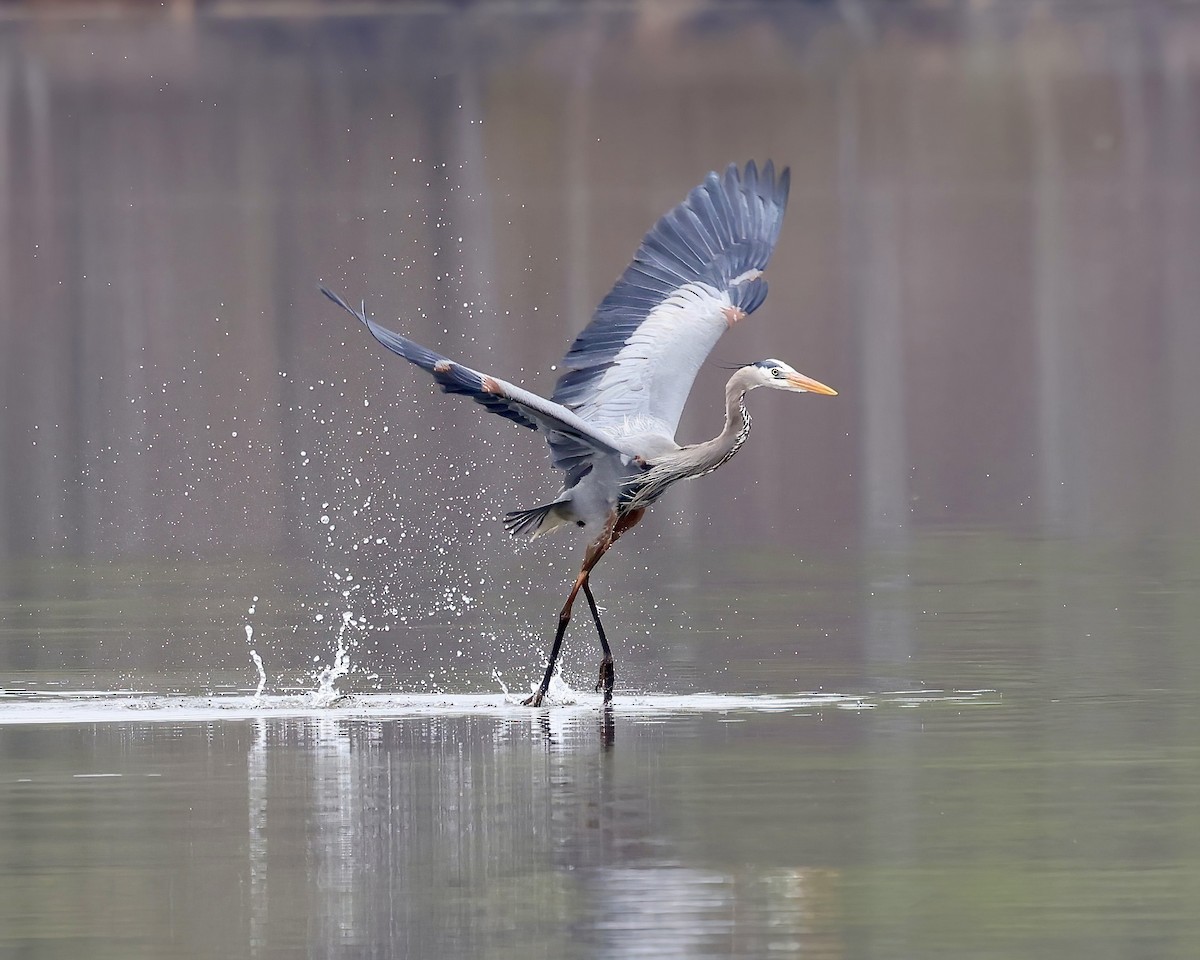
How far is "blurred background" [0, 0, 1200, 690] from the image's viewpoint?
1591cm

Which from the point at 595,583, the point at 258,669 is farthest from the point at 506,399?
the point at 595,583

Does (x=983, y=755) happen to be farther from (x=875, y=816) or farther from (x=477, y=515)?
(x=477, y=515)

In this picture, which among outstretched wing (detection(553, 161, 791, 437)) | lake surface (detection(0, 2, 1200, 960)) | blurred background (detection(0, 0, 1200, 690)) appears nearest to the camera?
lake surface (detection(0, 2, 1200, 960))

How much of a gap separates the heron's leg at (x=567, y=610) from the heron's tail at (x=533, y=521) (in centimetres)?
28

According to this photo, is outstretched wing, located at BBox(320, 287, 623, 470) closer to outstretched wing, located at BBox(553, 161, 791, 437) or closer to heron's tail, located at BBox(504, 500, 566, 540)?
heron's tail, located at BBox(504, 500, 566, 540)

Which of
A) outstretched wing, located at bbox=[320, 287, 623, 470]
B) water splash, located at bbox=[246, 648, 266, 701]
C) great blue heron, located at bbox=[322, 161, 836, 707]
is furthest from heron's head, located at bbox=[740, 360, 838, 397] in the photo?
water splash, located at bbox=[246, 648, 266, 701]

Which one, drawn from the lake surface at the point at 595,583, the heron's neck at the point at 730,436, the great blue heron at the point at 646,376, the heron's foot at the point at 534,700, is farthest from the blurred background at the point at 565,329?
the heron's neck at the point at 730,436

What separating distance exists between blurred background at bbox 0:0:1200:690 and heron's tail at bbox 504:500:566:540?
0.56 meters

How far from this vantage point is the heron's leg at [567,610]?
13.6 metres

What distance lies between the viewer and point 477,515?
19.8 metres

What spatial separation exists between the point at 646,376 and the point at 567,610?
1401 millimetres

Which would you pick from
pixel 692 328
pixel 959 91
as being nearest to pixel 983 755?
pixel 692 328

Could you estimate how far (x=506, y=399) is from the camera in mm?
13375

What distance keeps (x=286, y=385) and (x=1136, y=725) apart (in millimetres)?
15707
